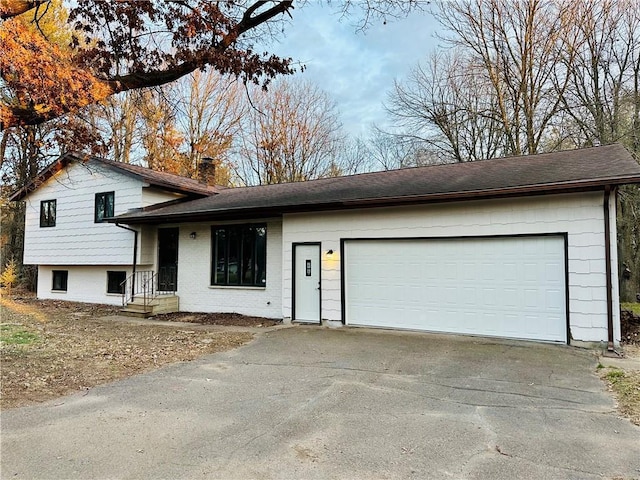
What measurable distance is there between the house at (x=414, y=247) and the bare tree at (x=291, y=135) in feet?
32.9

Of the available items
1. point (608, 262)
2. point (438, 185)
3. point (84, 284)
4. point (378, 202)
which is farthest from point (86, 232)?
point (608, 262)

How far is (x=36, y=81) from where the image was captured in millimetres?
5652

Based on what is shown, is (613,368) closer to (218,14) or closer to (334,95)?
(218,14)

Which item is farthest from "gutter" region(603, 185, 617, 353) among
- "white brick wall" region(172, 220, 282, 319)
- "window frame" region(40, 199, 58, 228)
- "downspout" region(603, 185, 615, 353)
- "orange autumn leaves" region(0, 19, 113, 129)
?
"window frame" region(40, 199, 58, 228)

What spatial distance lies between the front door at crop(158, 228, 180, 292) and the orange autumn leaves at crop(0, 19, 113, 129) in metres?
6.82

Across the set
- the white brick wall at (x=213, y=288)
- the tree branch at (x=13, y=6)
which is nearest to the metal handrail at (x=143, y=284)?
the white brick wall at (x=213, y=288)

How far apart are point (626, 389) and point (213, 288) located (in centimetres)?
961

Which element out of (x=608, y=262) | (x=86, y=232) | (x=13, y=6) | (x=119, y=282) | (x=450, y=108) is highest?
(x=450, y=108)

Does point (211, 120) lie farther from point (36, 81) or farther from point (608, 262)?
point (608, 262)

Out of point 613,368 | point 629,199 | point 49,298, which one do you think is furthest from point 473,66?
point 49,298

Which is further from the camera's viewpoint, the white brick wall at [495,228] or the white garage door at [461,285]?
the white garage door at [461,285]

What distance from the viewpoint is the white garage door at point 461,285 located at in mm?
7395

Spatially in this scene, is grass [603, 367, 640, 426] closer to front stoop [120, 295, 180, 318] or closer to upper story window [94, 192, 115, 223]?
front stoop [120, 295, 180, 318]

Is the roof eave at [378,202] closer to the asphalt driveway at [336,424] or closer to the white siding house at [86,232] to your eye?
the white siding house at [86,232]
